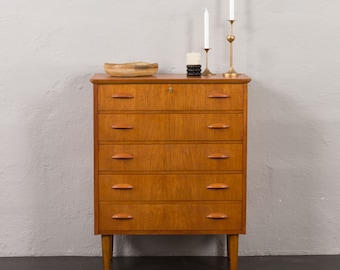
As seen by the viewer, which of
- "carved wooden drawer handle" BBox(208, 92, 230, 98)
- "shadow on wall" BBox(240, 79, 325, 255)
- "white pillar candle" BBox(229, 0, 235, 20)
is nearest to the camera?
"carved wooden drawer handle" BBox(208, 92, 230, 98)

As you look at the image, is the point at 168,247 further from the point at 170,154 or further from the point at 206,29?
the point at 206,29

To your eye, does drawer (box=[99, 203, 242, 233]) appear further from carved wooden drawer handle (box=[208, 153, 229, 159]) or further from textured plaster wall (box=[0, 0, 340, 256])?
textured plaster wall (box=[0, 0, 340, 256])

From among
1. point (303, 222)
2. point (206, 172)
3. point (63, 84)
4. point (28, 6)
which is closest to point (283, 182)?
point (303, 222)

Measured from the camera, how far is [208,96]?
363cm

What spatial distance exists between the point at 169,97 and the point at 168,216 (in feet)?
2.21

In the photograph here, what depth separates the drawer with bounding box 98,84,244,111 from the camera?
362 centimetres

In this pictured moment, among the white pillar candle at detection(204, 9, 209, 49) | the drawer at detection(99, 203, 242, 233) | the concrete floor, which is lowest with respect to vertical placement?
the concrete floor

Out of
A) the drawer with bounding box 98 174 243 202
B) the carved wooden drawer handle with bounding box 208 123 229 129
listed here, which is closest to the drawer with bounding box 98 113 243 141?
the carved wooden drawer handle with bounding box 208 123 229 129

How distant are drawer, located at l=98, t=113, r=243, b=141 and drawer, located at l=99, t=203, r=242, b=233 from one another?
1.27ft

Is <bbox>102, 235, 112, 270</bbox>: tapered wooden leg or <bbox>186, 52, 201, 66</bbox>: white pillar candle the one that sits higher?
<bbox>186, 52, 201, 66</bbox>: white pillar candle

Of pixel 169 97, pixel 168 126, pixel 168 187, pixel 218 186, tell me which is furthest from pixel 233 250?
pixel 169 97

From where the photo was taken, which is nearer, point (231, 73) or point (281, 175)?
point (231, 73)

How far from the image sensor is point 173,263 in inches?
161

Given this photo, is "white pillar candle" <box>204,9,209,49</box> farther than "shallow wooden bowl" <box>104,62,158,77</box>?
Yes
